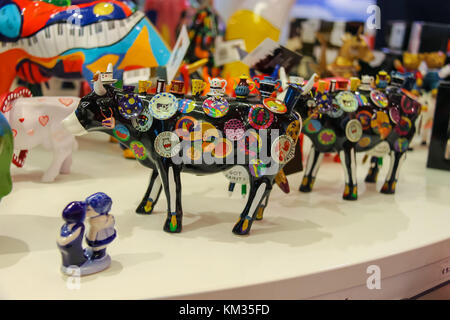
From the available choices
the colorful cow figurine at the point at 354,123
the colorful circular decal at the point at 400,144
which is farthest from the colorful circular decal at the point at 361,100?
the colorful circular decal at the point at 400,144

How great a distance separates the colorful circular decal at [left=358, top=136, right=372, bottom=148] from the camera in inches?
75.6

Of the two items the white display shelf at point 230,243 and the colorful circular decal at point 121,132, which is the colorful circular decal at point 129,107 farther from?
the white display shelf at point 230,243

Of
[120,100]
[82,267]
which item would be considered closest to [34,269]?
[82,267]

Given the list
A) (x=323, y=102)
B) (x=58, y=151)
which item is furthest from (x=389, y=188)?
(x=58, y=151)

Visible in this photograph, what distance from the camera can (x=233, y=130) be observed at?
4.75 feet

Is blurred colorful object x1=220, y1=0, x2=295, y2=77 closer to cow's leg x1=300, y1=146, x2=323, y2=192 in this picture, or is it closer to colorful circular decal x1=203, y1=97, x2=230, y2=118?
cow's leg x1=300, y1=146, x2=323, y2=192

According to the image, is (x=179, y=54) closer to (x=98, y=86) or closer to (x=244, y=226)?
(x=98, y=86)

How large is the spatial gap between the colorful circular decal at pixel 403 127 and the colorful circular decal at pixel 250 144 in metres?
0.78

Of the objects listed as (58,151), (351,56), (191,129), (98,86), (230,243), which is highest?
(351,56)

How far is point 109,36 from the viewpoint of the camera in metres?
2.14

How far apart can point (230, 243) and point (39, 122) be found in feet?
3.06

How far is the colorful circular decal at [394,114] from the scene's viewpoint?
1.93m

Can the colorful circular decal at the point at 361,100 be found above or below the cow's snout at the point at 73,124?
above

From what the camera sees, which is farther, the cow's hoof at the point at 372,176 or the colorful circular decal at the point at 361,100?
the cow's hoof at the point at 372,176
